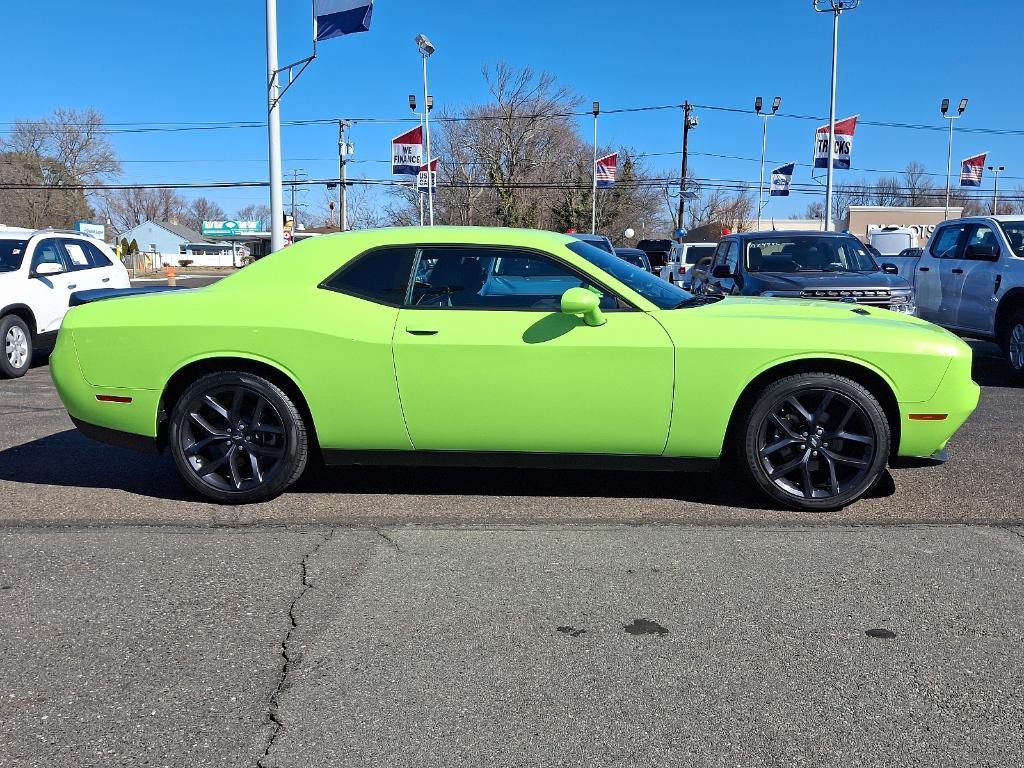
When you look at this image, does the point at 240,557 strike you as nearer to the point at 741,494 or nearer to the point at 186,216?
the point at 741,494

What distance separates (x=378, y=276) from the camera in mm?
A: 4797

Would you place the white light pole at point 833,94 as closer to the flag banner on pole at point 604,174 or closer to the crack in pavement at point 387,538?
the flag banner on pole at point 604,174

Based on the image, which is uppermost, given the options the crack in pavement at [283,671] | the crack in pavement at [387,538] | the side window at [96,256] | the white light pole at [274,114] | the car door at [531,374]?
the white light pole at [274,114]

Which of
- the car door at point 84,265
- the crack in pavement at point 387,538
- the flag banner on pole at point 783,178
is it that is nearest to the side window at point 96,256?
the car door at point 84,265

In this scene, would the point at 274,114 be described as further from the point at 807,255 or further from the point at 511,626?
the point at 511,626

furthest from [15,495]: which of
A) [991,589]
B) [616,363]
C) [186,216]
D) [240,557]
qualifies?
[186,216]

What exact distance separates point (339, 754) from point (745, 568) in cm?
206

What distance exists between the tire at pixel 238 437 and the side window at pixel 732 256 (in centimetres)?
716


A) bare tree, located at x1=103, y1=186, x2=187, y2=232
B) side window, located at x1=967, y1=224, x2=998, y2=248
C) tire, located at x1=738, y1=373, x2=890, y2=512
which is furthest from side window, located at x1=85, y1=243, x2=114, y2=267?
bare tree, located at x1=103, y1=186, x2=187, y2=232

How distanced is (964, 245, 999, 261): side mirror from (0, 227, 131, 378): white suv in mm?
10391

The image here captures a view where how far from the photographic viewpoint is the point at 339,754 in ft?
8.13

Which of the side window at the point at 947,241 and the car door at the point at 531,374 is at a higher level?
the side window at the point at 947,241

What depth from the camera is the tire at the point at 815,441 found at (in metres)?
4.54

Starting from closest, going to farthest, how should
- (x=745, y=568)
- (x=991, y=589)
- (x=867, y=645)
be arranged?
(x=867, y=645) → (x=991, y=589) → (x=745, y=568)
